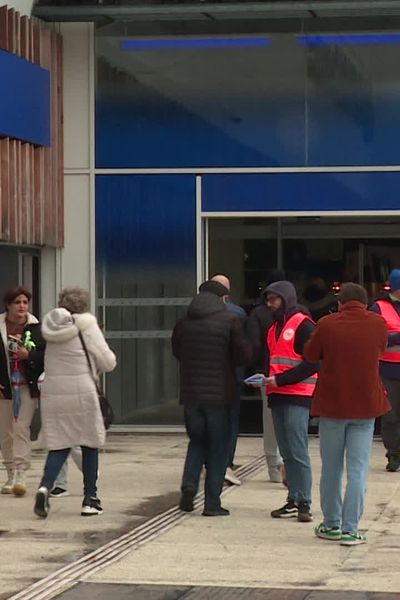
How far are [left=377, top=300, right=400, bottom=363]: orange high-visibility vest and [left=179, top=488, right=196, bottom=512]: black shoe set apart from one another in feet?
11.2

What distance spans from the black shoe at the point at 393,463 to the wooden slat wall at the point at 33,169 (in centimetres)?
485

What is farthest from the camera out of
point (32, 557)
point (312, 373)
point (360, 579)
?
point (312, 373)

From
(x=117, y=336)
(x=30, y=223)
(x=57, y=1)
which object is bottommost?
(x=117, y=336)

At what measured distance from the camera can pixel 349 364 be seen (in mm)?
9578

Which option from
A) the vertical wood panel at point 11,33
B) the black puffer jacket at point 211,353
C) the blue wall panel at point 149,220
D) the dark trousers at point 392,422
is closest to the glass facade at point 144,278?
the blue wall panel at point 149,220

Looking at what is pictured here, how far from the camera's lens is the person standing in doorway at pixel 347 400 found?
9.56 meters

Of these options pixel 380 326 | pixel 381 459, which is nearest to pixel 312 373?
pixel 380 326

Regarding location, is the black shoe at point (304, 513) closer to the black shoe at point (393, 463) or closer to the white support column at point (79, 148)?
the black shoe at point (393, 463)

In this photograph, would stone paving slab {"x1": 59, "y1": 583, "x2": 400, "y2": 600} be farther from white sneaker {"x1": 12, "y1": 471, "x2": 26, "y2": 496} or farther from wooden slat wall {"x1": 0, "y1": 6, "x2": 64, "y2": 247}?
wooden slat wall {"x1": 0, "y1": 6, "x2": 64, "y2": 247}

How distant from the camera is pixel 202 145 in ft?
56.3

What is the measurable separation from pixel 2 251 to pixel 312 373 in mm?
6923

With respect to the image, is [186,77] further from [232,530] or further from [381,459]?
[232,530]

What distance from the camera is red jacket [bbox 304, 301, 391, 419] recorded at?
9555 millimetres

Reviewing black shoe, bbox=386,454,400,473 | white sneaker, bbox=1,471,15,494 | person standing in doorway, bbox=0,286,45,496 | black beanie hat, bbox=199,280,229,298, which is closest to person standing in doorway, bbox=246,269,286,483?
black beanie hat, bbox=199,280,229,298
